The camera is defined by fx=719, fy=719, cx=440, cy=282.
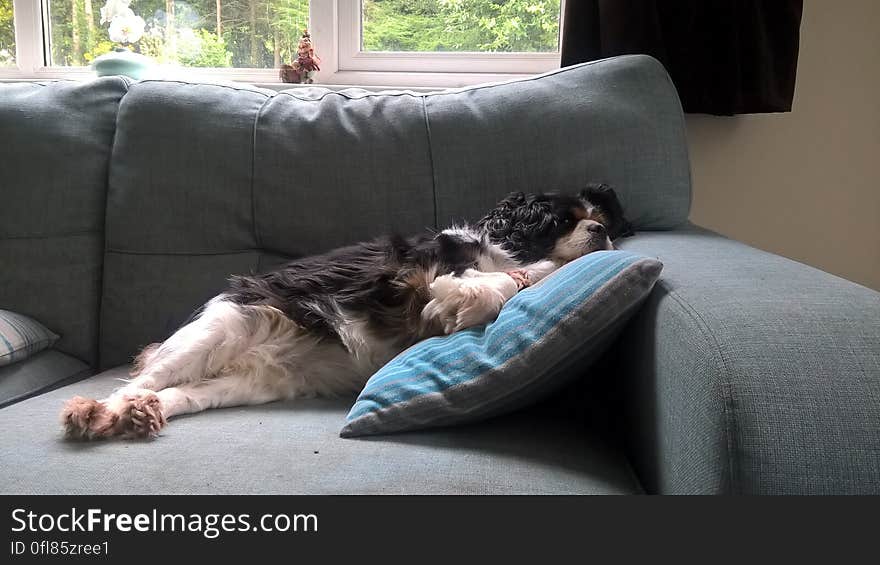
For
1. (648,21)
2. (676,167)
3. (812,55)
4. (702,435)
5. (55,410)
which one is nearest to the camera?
(702,435)

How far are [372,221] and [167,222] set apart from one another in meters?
0.59

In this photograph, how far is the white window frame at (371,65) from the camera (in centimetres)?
283

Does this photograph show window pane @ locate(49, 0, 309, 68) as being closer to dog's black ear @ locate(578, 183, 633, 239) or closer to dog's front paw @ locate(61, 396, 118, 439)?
dog's black ear @ locate(578, 183, 633, 239)

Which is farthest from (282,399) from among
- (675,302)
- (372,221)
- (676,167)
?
(676,167)

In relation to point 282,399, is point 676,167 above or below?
above

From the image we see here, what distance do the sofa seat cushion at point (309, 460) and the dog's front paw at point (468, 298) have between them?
233 mm

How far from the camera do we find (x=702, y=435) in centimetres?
94

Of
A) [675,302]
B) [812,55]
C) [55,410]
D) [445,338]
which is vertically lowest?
[55,410]

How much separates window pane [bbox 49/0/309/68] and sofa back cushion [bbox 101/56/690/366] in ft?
3.12

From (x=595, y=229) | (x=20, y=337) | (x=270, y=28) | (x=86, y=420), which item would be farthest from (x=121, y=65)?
(x=595, y=229)

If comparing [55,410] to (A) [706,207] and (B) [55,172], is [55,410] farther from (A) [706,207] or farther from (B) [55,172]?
(A) [706,207]

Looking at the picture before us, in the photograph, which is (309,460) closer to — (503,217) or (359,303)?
(359,303)

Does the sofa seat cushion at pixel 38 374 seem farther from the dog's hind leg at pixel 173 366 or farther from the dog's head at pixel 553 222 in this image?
the dog's head at pixel 553 222

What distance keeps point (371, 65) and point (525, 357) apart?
1976 millimetres
